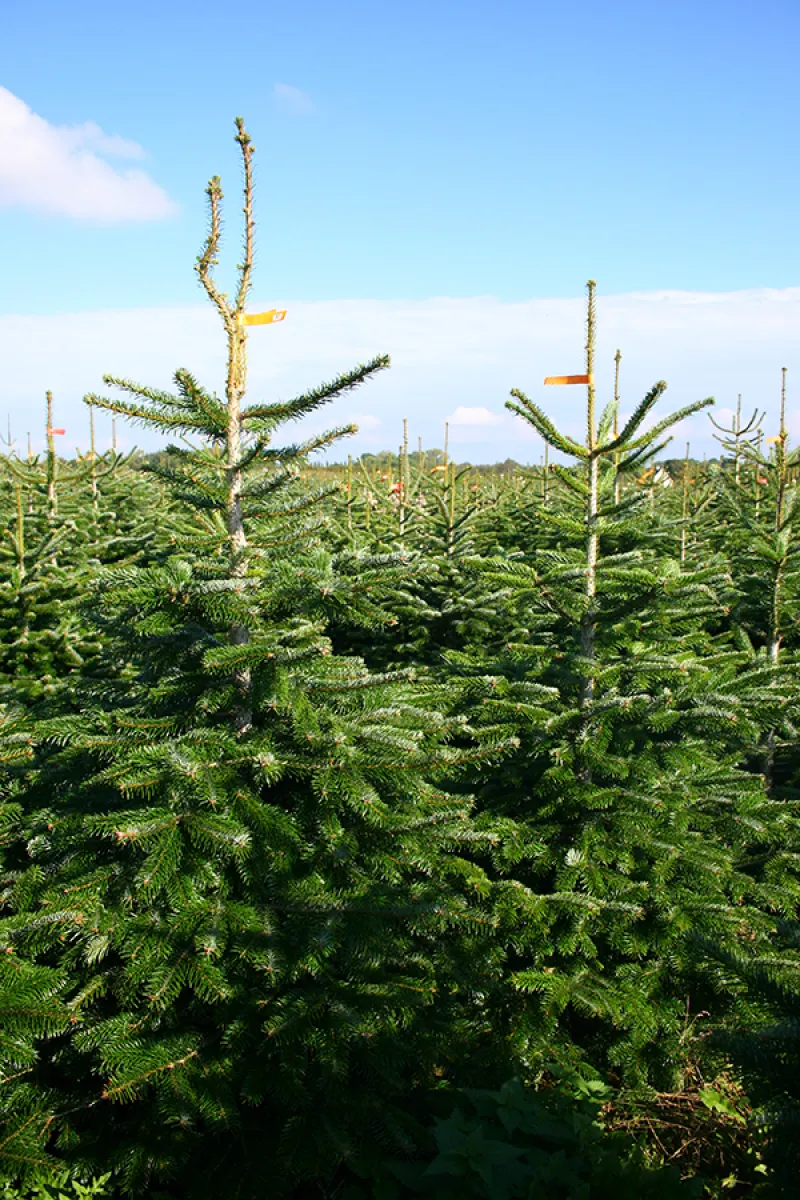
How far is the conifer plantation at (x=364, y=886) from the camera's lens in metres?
3.00

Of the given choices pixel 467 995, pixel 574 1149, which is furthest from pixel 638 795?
pixel 574 1149

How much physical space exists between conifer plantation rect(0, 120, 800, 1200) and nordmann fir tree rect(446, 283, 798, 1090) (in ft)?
0.07

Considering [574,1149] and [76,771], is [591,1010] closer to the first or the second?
[574,1149]

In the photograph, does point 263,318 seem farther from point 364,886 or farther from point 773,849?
point 773,849

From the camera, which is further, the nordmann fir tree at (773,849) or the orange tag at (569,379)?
the orange tag at (569,379)

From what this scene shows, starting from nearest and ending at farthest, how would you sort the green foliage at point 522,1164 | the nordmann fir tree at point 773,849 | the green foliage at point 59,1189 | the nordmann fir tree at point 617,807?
the nordmann fir tree at point 773,849 < the green foliage at point 522,1164 < the green foliage at point 59,1189 < the nordmann fir tree at point 617,807

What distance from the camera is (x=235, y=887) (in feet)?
11.5

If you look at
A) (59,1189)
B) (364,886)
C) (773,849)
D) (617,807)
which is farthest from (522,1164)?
(773,849)

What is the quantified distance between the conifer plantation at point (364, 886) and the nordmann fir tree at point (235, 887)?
0.02 metres

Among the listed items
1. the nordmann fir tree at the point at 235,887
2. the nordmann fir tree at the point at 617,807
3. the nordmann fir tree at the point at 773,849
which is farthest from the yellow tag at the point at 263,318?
the nordmann fir tree at the point at 773,849

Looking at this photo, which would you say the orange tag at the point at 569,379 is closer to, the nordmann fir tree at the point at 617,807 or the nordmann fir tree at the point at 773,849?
the nordmann fir tree at the point at 617,807

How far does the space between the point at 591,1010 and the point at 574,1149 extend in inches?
43.7

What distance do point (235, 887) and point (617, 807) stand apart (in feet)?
7.18

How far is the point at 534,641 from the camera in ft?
22.1
